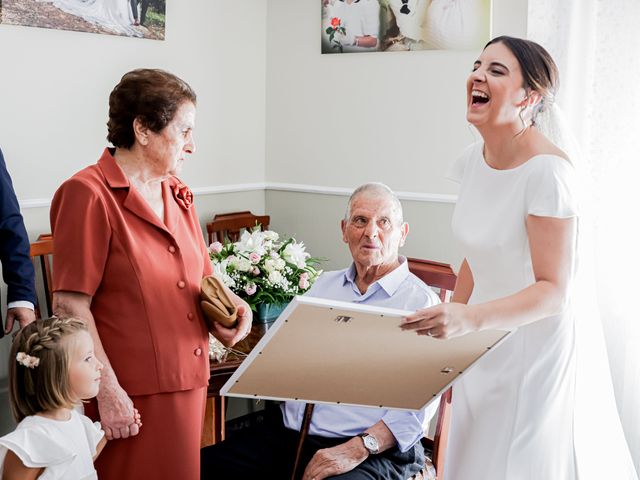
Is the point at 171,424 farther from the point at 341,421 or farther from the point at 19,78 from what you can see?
the point at 19,78

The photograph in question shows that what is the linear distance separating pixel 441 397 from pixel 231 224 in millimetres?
2041

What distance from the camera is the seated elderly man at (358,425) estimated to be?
234 cm

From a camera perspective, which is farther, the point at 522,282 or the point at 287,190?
the point at 287,190

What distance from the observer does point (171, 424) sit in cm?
199

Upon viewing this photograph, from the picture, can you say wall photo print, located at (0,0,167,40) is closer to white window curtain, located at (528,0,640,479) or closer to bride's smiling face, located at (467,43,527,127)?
white window curtain, located at (528,0,640,479)

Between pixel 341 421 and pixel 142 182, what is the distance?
0.96 m

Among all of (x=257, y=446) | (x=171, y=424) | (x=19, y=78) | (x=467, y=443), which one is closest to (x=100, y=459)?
(x=171, y=424)

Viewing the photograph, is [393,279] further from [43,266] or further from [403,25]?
[403,25]

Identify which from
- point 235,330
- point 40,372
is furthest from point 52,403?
point 235,330

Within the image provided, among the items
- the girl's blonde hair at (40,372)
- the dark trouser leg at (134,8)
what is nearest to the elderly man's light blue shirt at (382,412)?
the girl's blonde hair at (40,372)

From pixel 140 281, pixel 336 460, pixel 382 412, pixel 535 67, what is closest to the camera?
pixel 535 67

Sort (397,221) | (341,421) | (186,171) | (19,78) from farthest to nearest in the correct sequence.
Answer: (186,171)
(19,78)
(397,221)
(341,421)

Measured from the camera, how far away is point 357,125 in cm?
425

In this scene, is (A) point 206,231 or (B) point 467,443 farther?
(A) point 206,231
